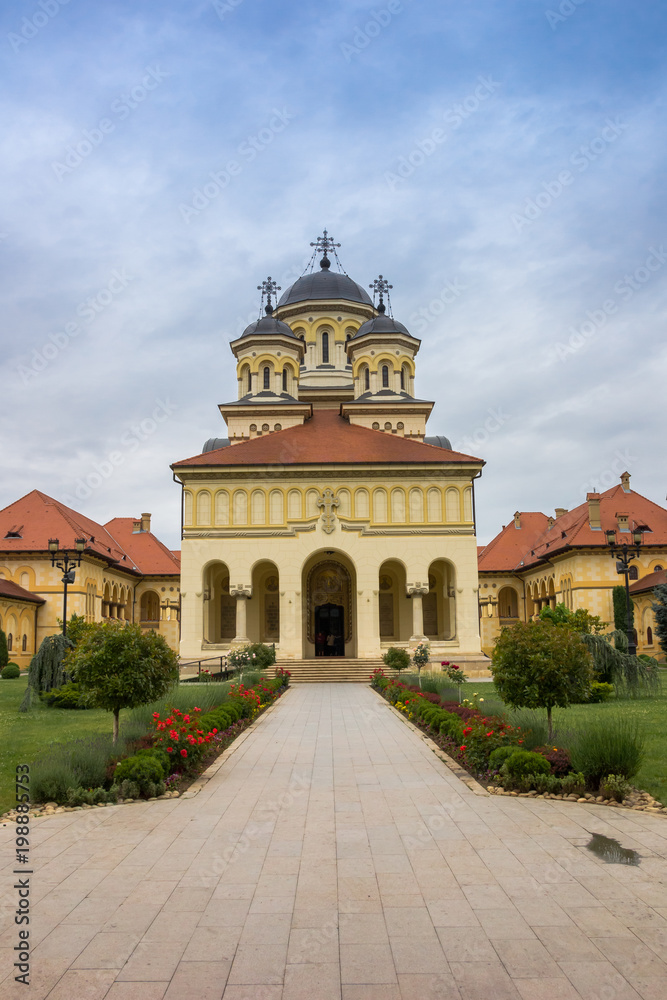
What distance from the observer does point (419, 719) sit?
55.6 feet

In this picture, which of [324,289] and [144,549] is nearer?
[324,289]

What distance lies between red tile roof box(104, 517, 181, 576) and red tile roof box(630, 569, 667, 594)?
30106 mm

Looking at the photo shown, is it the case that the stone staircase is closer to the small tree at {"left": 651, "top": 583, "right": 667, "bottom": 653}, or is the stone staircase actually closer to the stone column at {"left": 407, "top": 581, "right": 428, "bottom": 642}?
the stone column at {"left": 407, "top": 581, "right": 428, "bottom": 642}

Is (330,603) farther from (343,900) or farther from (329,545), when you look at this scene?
(343,900)

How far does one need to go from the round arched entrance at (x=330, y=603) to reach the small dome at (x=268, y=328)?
14577 mm

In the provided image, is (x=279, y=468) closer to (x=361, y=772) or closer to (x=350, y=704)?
(x=350, y=704)

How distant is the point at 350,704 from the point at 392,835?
1446 cm

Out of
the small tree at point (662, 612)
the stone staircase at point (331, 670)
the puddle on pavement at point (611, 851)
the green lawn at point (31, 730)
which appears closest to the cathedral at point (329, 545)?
the stone staircase at point (331, 670)

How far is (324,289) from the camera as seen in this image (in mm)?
52688

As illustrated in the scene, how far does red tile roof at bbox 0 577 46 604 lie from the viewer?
38.6 m

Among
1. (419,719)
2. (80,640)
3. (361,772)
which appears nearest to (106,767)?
(80,640)

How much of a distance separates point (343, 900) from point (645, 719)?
11936 mm

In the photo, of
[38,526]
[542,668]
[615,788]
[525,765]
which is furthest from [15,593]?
[615,788]

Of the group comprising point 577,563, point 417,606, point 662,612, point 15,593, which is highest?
point 577,563
